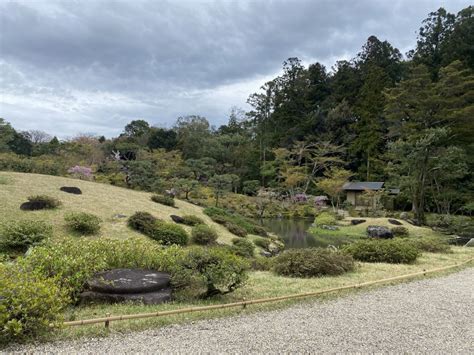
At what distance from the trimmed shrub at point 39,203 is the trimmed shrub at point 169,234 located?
3020 mm

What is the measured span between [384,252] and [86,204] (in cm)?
907

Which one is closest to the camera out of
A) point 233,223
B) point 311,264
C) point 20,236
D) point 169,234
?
point 311,264

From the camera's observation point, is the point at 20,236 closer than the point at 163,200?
Yes

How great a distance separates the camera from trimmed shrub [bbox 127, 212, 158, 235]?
10.8 metres

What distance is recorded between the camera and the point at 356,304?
4914mm

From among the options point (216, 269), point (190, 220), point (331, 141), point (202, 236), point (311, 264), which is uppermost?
point (331, 141)

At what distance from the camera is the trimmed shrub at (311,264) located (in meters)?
7.11

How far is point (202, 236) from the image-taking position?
1101 centimetres

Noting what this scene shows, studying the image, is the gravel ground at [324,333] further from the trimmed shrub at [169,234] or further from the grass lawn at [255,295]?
the trimmed shrub at [169,234]

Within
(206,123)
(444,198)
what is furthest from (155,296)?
(206,123)

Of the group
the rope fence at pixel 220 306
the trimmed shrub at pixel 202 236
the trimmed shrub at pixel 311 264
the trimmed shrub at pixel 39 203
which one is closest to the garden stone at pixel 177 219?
the trimmed shrub at pixel 202 236

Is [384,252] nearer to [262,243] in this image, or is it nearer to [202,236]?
[262,243]

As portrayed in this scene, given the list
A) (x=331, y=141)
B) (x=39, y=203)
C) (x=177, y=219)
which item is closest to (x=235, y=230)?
(x=177, y=219)

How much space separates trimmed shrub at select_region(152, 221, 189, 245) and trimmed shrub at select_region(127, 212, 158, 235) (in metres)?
0.15
